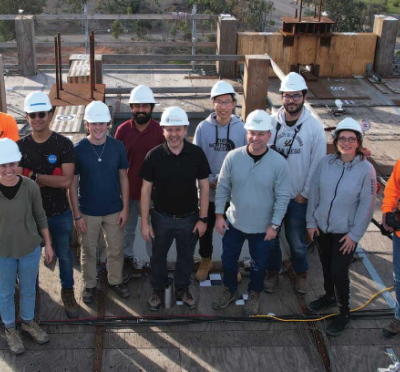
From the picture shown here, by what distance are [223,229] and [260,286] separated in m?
0.62

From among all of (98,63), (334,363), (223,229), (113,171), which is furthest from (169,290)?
(98,63)

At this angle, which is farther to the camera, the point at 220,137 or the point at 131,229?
the point at 131,229

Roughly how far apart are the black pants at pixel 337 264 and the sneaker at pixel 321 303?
0.19 metres

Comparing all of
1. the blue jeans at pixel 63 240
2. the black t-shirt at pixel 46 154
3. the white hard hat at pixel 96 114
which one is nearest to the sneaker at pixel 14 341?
the blue jeans at pixel 63 240

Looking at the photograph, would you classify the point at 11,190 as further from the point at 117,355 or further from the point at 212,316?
the point at 212,316

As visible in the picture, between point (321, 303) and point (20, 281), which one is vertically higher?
point (20, 281)

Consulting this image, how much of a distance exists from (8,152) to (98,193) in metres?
Result: 0.94

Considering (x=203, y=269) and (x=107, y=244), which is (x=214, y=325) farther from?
(x=107, y=244)

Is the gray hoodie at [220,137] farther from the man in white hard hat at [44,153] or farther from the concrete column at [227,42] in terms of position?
the concrete column at [227,42]

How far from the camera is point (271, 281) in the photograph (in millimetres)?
5098

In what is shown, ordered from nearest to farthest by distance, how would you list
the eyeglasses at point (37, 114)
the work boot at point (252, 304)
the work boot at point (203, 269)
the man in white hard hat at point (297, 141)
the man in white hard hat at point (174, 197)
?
1. the eyeglasses at point (37, 114)
2. the man in white hard hat at point (174, 197)
3. the man in white hard hat at point (297, 141)
4. the work boot at point (252, 304)
5. the work boot at point (203, 269)

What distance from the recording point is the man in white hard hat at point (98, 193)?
4.45 metres

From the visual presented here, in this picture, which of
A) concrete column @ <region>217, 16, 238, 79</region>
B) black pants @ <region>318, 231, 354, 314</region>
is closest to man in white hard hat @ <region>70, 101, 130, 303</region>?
black pants @ <region>318, 231, 354, 314</region>

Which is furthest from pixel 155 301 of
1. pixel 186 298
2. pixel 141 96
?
pixel 141 96
